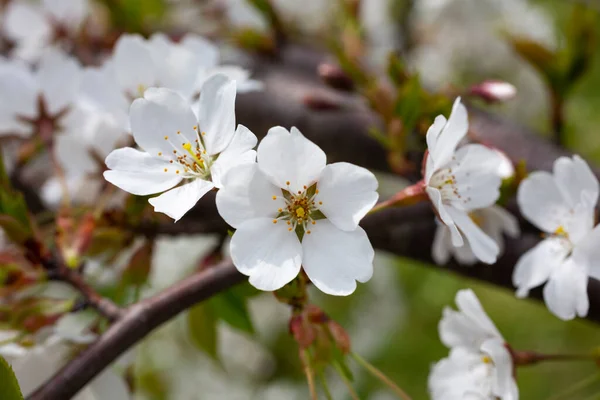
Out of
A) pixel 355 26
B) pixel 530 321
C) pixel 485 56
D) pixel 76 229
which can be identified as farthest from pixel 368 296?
pixel 76 229

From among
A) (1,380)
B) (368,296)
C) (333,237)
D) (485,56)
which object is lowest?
(368,296)

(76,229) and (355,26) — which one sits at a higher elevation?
(355,26)

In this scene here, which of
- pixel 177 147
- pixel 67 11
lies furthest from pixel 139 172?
pixel 67 11

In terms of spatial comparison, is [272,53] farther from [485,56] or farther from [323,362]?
[485,56]

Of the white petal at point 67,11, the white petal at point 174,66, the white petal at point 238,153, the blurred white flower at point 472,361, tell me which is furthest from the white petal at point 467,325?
the white petal at point 67,11

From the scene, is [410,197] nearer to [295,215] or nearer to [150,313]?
[295,215]

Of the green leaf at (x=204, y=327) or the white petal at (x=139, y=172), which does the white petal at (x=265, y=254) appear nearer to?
the white petal at (x=139, y=172)
